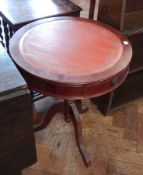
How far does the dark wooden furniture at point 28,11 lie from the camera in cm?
126

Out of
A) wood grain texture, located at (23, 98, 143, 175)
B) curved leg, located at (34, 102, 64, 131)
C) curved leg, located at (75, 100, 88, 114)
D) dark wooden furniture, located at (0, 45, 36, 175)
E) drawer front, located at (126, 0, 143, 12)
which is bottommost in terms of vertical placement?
wood grain texture, located at (23, 98, 143, 175)

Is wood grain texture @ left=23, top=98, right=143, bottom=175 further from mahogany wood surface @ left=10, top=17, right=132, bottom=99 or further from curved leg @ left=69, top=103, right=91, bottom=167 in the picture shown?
mahogany wood surface @ left=10, top=17, right=132, bottom=99

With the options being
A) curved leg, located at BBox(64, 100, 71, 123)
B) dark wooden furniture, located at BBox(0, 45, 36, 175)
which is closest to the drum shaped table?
dark wooden furniture, located at BBox(0, 45, 36, 175)

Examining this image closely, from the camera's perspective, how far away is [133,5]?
1223 millimetres

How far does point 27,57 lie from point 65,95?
20 centimetres

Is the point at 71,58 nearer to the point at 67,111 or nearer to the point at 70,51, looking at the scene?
the point at 70,51


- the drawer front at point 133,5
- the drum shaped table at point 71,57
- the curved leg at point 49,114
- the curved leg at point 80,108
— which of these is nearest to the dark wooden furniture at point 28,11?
the drum shaped table at point 71,57

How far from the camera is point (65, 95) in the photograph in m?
0.92

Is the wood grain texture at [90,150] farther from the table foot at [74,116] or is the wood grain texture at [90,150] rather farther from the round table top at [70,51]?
the round table top at [70,51]

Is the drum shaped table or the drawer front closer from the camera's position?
the drum shaped table

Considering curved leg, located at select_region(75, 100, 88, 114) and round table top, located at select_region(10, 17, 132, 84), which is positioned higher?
round table top, located at select_region(10, 17, 132, 84)

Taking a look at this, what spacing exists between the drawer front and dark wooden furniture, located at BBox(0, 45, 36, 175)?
65cm


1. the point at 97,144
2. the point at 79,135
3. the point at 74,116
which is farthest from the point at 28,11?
the point at 97,144

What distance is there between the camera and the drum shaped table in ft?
2.93
